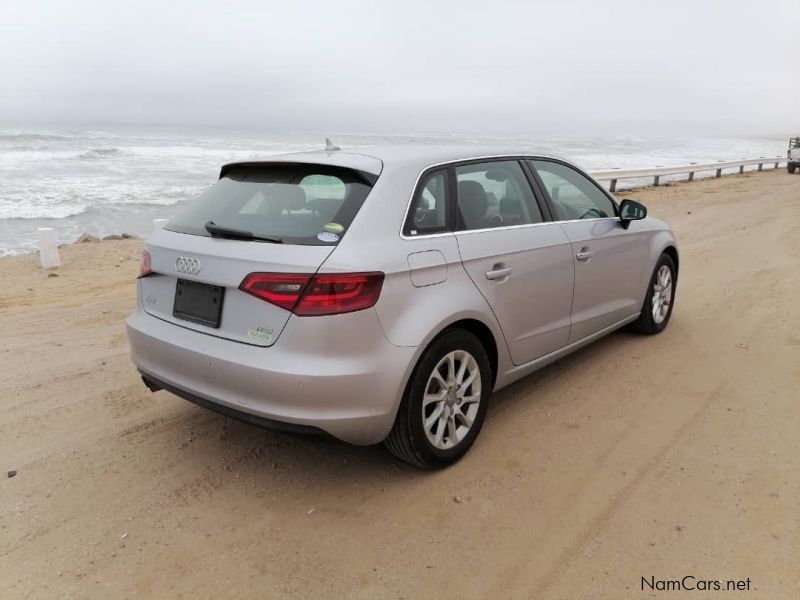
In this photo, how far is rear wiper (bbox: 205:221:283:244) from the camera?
2.86 metres

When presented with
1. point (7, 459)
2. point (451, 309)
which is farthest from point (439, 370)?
point (7, 459)

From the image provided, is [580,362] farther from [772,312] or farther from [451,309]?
[772,312]

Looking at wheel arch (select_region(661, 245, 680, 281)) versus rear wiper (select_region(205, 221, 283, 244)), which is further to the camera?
wheel arch (select_region(661, 245, 680, 281))

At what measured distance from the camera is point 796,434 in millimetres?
3572

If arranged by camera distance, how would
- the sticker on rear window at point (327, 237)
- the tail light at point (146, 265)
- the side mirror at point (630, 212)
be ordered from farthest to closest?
the side mirror at point (630, 212) → the tail light at point (146, 265) → the sticker on rear window at point (327, 237)

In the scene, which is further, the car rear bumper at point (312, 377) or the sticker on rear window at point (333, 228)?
the sticker on rear window at point (333, 228)

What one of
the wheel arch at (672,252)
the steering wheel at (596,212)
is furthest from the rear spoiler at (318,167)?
the wheel arch at (672,252)

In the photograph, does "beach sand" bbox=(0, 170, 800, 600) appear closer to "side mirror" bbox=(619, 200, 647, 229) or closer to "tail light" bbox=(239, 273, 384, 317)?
"tail light" bbox=(239, 273, 384, 317)

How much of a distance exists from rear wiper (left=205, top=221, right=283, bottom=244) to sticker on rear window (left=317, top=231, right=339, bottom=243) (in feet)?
0.59

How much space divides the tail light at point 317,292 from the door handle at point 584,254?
1.85 m

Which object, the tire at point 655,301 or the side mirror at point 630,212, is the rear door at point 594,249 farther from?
the tire at point 655,301

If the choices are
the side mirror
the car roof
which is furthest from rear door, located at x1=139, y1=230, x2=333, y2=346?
the side mirror

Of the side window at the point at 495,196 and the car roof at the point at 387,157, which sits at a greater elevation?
the car roof at the point at 387,157

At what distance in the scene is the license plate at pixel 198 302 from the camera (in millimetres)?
2900
